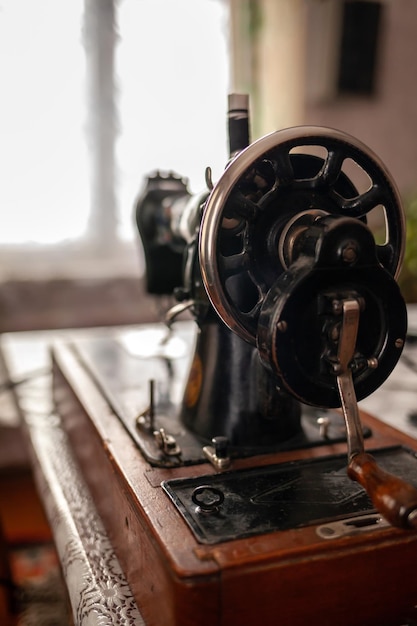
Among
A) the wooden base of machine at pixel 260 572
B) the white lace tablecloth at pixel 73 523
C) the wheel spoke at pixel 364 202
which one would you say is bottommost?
the white lace tablecloth at pixel 73 523

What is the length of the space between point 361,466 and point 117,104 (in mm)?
2781

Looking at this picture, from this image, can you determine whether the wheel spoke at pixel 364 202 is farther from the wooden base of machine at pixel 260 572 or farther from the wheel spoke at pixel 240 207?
the wooden base of machine at pixel 260 572

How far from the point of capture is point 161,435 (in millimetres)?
876

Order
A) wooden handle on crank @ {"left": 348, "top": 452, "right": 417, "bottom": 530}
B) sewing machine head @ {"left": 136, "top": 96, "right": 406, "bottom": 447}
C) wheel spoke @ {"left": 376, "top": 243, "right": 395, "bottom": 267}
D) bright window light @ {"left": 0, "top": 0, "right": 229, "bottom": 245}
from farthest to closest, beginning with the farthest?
bright window light @ {"left": 0, "top": 0, "right": 229, "bottom": 245}, wheel spoke @ {"left": 376, "top": 243, "right": 395, "bottom": 267}, sewing machine head @ {"left": 136, "top": 96, "right": 406, "bottom": 447}, wooden handle on crank @ {"left": 348, "top": 452, "right": 417, "bottom": 530}

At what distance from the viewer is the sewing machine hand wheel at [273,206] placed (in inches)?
28.3

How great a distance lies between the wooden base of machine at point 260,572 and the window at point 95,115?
7.93 feet

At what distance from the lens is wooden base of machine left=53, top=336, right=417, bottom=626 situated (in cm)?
61

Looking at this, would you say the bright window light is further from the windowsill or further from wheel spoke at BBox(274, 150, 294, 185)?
wheel spoke at BBox(274, 150, 294, 185)

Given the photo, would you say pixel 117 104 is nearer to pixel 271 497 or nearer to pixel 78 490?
pixel 78 490

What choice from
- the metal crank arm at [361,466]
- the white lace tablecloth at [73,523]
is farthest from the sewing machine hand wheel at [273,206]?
the white lace tablecloth at [73,523]

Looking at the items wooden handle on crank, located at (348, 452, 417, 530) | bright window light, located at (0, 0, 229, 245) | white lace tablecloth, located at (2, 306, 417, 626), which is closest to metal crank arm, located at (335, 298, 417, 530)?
wooden handle on crank, located at (348, 452, 417, 530)

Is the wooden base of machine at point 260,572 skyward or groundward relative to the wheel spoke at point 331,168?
groundward

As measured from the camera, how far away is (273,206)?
2.45 feet

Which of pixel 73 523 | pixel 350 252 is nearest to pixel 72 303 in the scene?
pixel 73 523
